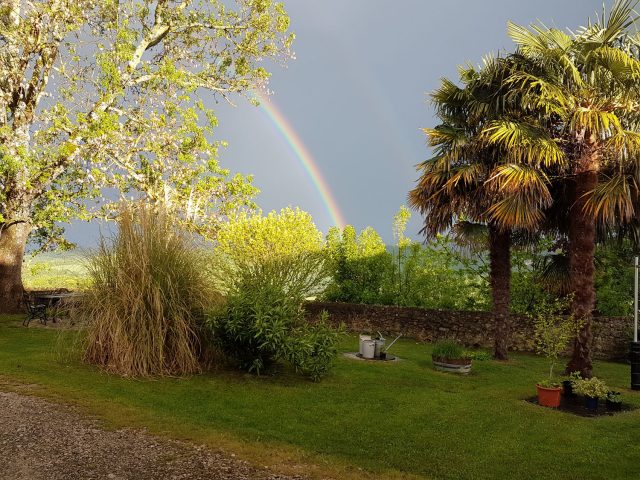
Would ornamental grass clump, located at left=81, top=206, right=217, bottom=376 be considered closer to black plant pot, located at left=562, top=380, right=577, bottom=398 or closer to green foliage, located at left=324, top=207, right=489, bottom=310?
black plant pot, located at left=562, top=380, right=577, bottom=398

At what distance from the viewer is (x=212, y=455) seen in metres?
5.37

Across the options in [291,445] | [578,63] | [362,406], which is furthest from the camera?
[578,63]

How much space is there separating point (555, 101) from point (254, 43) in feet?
39.1

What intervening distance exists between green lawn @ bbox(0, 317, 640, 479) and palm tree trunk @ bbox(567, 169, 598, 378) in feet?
3.45

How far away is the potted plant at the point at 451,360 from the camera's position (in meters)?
11.3

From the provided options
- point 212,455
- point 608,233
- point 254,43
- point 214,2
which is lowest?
point 212,455

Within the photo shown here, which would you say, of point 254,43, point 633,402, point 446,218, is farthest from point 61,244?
point 633,402

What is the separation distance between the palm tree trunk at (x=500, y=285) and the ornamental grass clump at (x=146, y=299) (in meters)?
7.35

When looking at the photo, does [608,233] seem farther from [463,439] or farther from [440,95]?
[463,439]

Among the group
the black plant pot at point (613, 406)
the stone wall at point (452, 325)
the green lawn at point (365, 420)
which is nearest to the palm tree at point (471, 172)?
the stone wall at point (452, 325)

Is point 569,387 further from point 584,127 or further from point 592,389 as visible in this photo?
point 584,127

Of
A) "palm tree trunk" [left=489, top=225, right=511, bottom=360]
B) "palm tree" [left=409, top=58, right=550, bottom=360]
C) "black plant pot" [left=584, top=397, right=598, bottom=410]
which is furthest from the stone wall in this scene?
"black plant pot" [left=584, top=397, right=598, bottom=410]

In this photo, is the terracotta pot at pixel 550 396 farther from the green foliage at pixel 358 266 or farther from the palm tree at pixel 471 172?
the green foliage at pixel 358 266

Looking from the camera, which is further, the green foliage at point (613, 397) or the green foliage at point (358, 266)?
the green foliage at point (358, 266)
